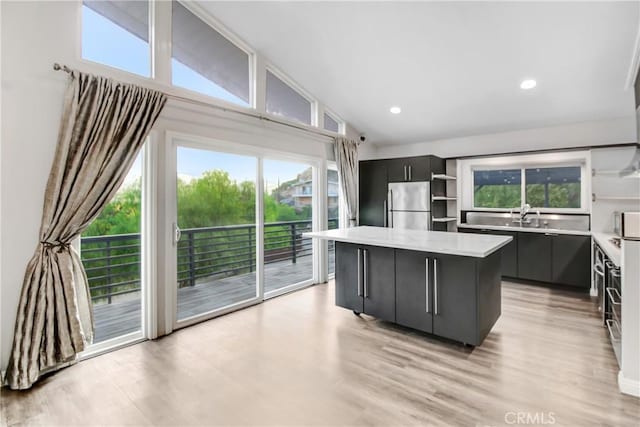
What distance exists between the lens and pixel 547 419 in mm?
1808

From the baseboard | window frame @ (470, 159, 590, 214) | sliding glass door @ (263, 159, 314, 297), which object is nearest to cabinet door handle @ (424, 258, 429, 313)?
the baseboard

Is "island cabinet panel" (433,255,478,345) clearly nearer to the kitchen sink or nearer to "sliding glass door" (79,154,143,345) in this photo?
"sliding glass door" (79,154,143,345)

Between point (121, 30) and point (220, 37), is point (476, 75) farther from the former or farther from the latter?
point (121, 30)

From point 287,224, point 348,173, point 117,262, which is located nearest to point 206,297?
point 117,262

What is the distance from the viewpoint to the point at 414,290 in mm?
2938

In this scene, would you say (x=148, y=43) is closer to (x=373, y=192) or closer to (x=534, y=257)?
(x=373, y=192)

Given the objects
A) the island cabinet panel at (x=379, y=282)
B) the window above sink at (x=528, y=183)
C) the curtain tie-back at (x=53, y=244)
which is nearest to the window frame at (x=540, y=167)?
the window above sink at (x=528, y=183)

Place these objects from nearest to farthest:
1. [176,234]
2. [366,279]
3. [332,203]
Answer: [176,234]
[366,279]
[332,203]

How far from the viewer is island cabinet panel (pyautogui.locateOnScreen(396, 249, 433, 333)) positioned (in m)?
2.84

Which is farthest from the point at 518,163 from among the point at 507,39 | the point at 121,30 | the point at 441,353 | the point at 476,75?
the point at 121,30

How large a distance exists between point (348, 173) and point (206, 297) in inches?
115

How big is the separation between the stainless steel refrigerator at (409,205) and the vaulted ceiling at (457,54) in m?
1.10

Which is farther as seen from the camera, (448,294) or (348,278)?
(348,278)

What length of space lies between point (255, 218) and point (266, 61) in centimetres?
200
